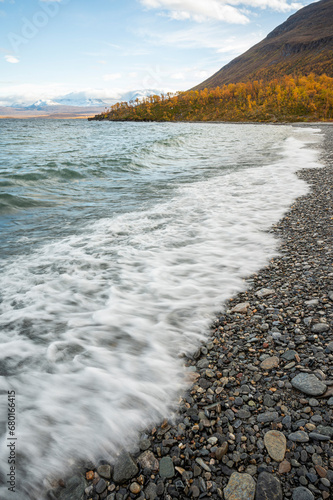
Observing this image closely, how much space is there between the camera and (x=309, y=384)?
2.37 m

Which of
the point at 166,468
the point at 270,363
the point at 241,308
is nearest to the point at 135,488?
the point at 166,468

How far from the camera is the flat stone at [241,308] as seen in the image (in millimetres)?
3612

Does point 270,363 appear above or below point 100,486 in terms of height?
above

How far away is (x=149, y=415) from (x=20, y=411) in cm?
120

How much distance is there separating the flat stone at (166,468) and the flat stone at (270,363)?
1205mm

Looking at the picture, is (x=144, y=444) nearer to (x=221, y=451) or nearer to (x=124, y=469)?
(x=124, y=469)

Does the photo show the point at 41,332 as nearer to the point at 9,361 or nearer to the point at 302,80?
the point at 9,361

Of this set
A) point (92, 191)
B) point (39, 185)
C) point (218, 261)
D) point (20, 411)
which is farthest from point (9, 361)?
point (39, 185)

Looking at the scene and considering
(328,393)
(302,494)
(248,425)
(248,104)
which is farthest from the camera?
(248,104)

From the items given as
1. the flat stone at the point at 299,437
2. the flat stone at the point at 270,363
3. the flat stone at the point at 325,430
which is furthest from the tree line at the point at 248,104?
the flat stone at the point at 299,437

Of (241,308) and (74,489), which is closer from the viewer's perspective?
(74,489)

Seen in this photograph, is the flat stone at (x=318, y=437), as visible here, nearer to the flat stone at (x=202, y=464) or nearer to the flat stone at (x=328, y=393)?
the flat stone at (x=328, y=393)

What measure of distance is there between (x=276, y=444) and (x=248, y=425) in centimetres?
23

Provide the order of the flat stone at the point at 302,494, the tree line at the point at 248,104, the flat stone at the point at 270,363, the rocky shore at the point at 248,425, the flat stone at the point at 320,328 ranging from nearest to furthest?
the flat stone at the point at 302,494 < the rocky shore at the point at 248,425 < the flat stone at the point at 270,363 < the flat stone at the point at 320,328 < the tree line at the point at 248,104
